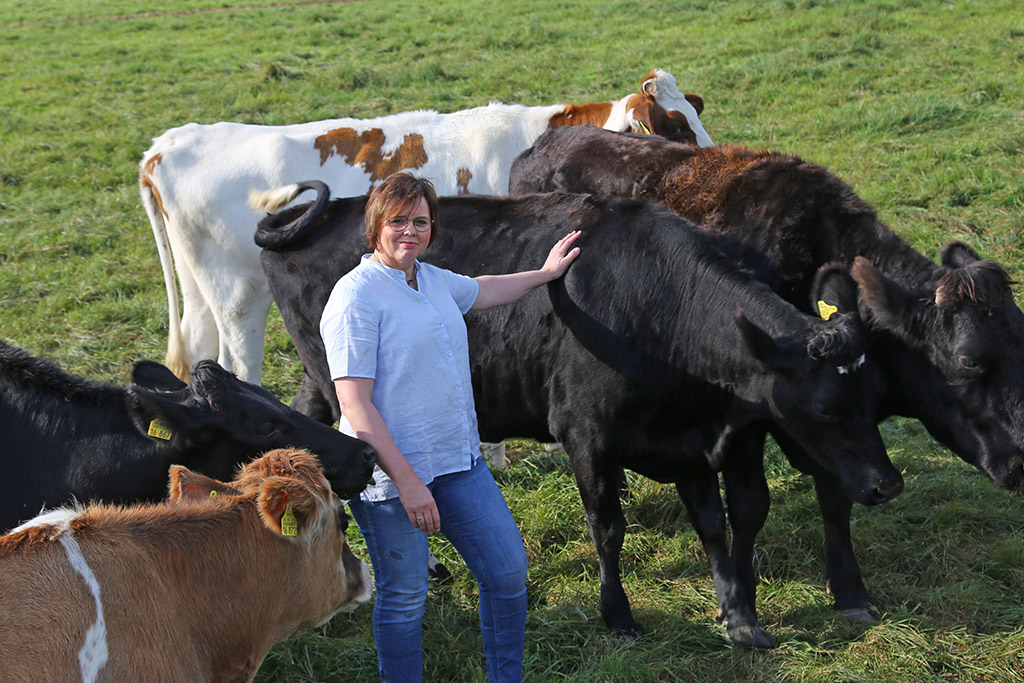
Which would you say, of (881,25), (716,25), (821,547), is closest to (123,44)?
(716,25)

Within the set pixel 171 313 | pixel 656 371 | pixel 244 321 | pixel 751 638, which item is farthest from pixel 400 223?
pixel 171 313

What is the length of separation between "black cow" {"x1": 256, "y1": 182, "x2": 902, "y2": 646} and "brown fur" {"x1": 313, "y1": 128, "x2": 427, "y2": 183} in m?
1.98

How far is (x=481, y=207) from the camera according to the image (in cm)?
480

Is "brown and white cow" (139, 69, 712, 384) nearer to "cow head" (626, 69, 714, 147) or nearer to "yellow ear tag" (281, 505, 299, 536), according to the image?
"cow head" (626, 69, 714, 147)

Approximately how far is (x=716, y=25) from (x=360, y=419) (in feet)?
47.1

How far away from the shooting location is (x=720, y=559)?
14.2ft

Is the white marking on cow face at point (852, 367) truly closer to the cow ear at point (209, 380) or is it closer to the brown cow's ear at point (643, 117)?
the cow ear at point (209, 380)

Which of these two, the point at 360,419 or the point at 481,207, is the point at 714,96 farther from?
the point at 360,419

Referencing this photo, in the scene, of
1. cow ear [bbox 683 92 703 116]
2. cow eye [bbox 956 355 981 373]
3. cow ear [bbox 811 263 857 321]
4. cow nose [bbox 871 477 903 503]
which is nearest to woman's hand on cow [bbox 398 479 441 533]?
cow nose [bbox 871 477 903 503]

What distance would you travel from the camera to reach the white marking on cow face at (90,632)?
2.67m

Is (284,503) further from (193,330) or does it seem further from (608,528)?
(193,330)

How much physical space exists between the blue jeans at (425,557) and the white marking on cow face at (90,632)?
0.91 m

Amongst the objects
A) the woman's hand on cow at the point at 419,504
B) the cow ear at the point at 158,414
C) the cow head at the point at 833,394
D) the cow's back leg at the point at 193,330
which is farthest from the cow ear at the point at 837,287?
the cow's back leg at the point at 193,330

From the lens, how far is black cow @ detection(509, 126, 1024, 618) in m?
3.96
